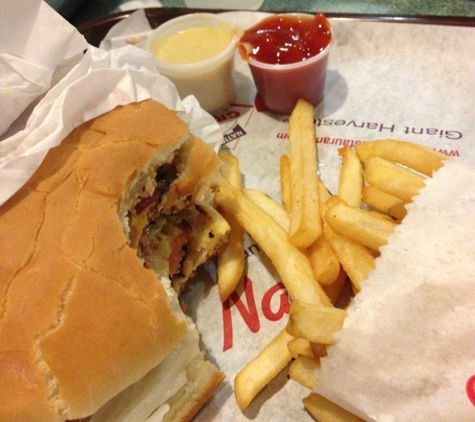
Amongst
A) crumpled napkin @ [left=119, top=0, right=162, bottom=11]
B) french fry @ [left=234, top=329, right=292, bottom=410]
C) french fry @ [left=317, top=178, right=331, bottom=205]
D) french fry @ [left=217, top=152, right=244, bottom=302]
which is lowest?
french fry @ [left=234, top=329, right=292, bottom=410]

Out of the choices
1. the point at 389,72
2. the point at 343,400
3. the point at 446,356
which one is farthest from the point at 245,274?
the point at 389,72

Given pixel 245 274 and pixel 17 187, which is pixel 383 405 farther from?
pixel 17 187

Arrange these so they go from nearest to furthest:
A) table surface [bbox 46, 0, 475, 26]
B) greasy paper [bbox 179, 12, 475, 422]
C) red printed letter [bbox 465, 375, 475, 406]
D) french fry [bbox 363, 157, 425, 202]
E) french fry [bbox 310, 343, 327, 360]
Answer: red printed letter [bbox 465, 375, 475, 406]
french fry [bbox 310, 343, 327, 360]
french fry [bbox 363, 157, 425, 202]
greasy paper [bbox 179, 12, 475, 422]
table surface [bbox 46, 0, 475, 26]

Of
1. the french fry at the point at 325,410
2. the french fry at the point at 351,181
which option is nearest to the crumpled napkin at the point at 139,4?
the french fry at the point at 351,181

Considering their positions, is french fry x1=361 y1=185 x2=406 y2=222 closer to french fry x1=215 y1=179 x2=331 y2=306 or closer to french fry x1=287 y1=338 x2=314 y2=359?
french fry x1=215 y1=179 x2=331 y2=306

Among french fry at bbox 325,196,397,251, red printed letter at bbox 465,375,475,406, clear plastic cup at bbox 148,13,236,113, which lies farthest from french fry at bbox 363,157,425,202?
clear plastic cup at bbox 148,13,236,113

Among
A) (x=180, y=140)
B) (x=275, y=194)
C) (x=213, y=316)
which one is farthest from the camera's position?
(x=275, y=194)
